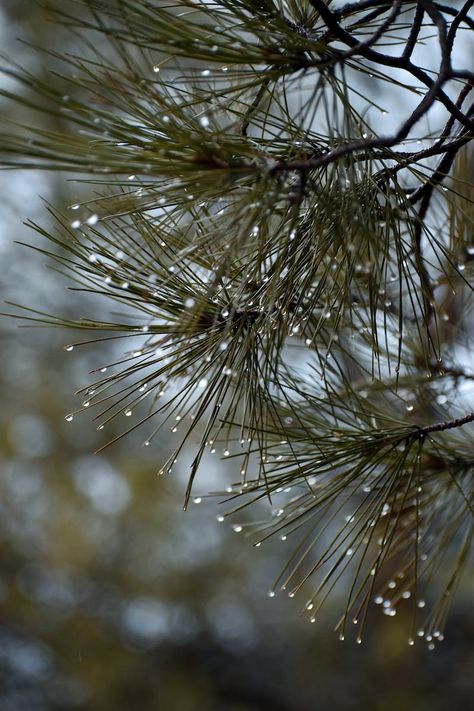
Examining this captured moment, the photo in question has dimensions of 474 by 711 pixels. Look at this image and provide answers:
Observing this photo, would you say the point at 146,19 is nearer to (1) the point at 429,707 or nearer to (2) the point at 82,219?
(2) the point at 82,219

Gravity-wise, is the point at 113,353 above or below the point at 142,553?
above

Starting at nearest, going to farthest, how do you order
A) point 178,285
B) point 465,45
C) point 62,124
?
point 178,285
point 465,45
point 62,124

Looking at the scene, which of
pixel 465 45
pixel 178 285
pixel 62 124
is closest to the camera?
pixel 178 285

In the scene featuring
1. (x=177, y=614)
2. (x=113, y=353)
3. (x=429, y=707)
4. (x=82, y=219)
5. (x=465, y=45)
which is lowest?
(x=82, y=219)

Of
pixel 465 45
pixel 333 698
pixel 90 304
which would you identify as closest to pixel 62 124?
pixel 90 304

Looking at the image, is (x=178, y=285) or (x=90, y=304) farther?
(x=90, y=304)

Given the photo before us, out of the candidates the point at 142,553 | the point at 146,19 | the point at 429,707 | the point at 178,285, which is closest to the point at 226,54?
the point at 146,19
